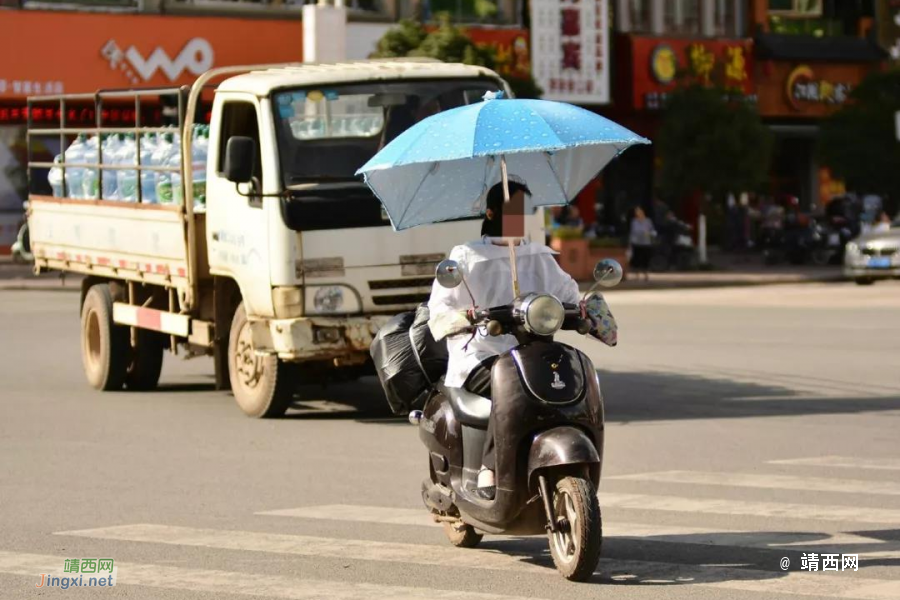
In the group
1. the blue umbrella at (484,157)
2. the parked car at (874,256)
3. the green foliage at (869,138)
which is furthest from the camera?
the green foliage at (869,138)

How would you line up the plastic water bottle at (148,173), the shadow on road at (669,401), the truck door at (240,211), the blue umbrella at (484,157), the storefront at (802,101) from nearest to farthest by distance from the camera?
the blue umbrella at (484,157)
the truck door at (240,211)
the shadow on road at (669,401)
the plastic water bottle at (148,173)
the storefront at (802,101)

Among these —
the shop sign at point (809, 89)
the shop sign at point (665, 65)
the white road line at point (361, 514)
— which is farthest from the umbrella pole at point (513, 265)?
the shop sign at point (809, 89)

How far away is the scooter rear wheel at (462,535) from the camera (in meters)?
7.97

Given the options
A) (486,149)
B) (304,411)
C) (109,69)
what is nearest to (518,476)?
(486,149)

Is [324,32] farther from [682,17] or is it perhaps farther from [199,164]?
[199,164]

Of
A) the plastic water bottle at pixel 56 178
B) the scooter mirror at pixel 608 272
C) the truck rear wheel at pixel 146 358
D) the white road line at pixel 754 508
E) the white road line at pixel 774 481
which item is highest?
the scooter mirror at pixel 608 272

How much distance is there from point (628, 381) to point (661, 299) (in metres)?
14.2

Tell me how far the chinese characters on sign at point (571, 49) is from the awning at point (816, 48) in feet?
22.1

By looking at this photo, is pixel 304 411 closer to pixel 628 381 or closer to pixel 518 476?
pixel 628 381

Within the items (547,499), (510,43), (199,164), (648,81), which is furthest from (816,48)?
(547,499)

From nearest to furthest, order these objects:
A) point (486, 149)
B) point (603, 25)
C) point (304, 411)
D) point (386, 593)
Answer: point (386, 593) → point (486, 149) → point (304, 411) → point (603, 25)

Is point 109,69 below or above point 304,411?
above

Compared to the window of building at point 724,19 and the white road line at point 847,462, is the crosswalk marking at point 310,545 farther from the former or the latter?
the window of building at point 724,19

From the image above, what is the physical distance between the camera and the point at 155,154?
1500cm
